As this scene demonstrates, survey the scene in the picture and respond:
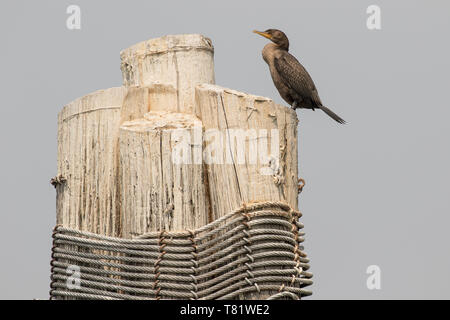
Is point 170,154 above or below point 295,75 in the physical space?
below

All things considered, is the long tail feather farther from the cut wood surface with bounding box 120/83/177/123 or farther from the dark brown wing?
the cut wood surface with bounding box 120/83/177/123

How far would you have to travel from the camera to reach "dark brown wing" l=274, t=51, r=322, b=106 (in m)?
9.58

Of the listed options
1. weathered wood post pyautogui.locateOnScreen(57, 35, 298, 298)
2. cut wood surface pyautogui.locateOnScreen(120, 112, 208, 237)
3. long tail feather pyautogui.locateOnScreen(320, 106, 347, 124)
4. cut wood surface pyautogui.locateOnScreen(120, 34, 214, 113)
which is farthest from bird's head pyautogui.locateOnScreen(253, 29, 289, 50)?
cut wood surface pyautogui.locateOnScreen(120, 112, 208, 237)

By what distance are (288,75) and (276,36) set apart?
530 mm

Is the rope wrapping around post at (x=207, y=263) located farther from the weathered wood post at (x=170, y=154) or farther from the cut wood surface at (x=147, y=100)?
the cut wood surface at (x=147, y=100)

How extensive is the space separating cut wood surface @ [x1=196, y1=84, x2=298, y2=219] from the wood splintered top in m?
0.50

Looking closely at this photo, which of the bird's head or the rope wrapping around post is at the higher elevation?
the bird's head

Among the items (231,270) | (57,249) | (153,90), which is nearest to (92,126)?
(153,90)

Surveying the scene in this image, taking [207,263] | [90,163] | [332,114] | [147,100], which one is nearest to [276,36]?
[332,114]

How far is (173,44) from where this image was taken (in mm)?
5418

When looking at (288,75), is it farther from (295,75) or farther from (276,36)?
(276,36)

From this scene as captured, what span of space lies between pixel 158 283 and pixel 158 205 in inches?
Result: 17.2

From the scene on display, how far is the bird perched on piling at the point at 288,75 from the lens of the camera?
31.5 ft

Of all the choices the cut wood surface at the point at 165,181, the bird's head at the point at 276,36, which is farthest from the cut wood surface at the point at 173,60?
the bird's head at the point at 276,36
